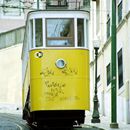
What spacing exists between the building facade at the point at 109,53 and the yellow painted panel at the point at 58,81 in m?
7.82

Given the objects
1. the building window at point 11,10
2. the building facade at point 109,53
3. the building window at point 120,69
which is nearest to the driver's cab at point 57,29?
the building facade at point 109,53

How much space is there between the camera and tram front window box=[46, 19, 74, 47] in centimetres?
1891

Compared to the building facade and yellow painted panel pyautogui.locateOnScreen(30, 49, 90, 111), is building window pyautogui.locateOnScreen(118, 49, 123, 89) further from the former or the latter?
yellow painted panel pyautogui.locateOnScreen(30, 49, 90, 111)

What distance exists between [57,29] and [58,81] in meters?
1.74

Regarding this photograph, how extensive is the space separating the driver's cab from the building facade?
7877mm

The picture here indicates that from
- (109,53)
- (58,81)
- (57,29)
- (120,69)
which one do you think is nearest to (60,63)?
(58,81)

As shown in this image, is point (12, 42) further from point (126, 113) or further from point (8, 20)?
point (126, 113)

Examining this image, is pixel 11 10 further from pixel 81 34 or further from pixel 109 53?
pixel 81 34

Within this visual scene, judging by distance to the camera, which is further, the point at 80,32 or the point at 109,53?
the point at 109,53

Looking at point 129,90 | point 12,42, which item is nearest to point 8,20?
point 12,42

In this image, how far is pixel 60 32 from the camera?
18.9 metres

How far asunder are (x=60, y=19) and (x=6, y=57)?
33819mm

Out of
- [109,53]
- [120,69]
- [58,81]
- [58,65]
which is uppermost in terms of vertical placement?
[109,53]

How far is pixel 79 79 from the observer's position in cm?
1867
